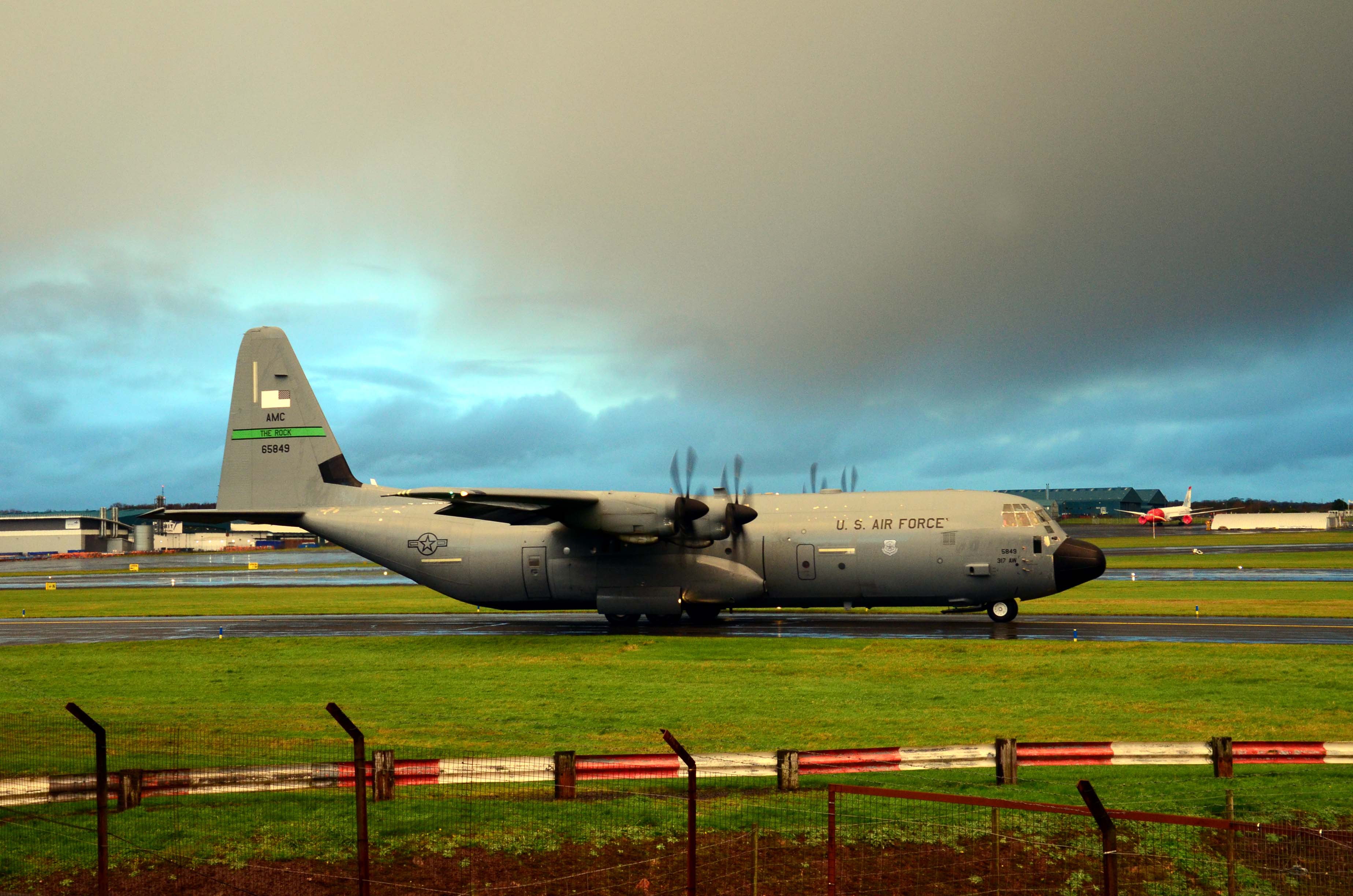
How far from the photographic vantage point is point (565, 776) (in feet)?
39.5

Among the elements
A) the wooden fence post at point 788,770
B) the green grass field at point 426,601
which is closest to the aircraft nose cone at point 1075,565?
the green grass field at point 426,601

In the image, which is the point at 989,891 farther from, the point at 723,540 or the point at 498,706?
the point at 723,540

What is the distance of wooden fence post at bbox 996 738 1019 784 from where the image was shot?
12320 millimetres

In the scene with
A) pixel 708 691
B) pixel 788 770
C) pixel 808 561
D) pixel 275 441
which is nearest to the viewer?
pixel 788 770

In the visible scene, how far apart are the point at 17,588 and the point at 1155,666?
7014 centimetres

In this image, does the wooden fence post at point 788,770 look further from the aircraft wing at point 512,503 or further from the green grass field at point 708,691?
the aircraft wing at point 512,503

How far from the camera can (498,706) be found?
19266 mm

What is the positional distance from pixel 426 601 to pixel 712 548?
75.4 ft

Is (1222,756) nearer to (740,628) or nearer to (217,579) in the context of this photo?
(740,628)

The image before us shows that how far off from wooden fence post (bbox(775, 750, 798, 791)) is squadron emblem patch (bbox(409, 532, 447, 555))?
24030 mm

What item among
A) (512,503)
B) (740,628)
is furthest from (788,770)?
(740,628)

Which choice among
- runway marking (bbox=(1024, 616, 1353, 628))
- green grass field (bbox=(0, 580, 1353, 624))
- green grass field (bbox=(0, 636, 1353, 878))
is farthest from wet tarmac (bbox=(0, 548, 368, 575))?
runway marking (bbox=(1024, 616, 1353, 628))

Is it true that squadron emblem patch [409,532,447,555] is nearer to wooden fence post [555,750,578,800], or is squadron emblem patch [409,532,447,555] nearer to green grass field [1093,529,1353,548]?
wooden fence post [555,750,578,800]

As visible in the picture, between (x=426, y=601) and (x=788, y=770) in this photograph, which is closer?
(x=788, y=770)
